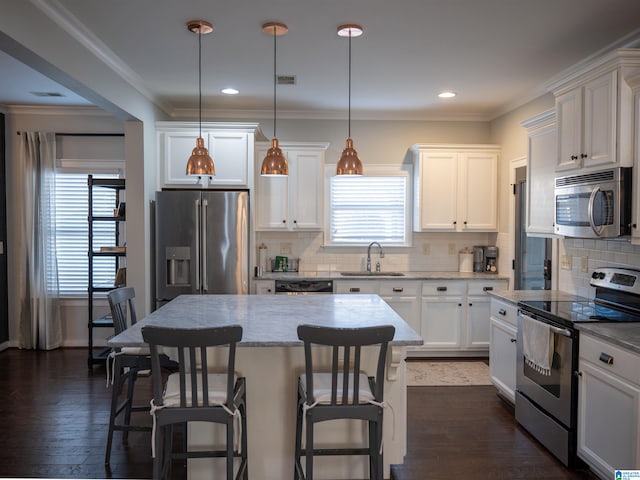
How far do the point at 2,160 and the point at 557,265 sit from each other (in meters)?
5.87

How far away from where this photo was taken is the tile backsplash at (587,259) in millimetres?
3467

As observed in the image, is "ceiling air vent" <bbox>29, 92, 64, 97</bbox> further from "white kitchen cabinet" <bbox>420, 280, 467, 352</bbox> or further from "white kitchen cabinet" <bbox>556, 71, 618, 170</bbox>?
"white kitchen cabinet" <bbox>556, 71, 618, 170</bbox>

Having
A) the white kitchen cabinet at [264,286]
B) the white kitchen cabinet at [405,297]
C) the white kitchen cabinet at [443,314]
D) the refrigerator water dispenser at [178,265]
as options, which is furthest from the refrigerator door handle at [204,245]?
the white kitchen cabinet at [443,314]

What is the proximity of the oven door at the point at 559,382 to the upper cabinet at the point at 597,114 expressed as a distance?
1079 millimetres

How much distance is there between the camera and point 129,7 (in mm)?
2971

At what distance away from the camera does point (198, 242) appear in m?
4.85

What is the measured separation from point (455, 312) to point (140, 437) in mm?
3342

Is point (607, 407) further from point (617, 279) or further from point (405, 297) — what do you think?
point (405, 297)

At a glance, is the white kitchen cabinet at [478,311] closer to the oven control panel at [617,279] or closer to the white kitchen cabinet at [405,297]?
the white kitchen cabinet at [405,297]

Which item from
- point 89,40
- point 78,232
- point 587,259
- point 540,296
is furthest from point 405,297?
point 78,232

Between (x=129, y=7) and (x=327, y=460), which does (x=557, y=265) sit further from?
(x=129, y=7)

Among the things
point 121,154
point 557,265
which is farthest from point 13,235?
point 557,265

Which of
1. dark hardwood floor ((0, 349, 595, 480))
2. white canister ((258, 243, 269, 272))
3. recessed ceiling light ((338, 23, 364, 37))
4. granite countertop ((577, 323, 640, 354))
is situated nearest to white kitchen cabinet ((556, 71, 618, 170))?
granite countertop ((577, 323, 640, 354))

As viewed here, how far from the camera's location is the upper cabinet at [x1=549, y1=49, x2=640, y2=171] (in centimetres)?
294
